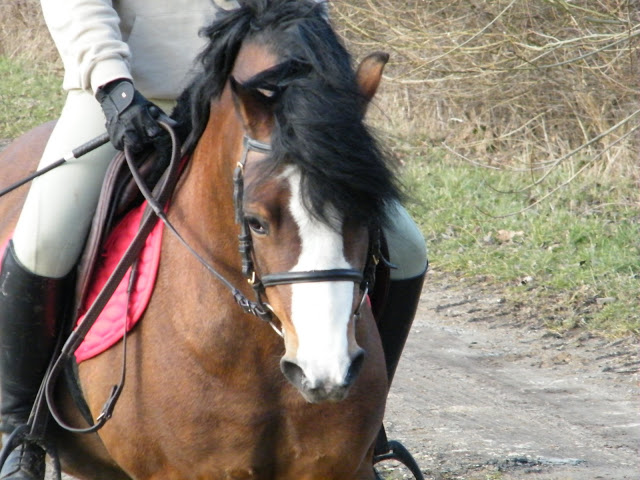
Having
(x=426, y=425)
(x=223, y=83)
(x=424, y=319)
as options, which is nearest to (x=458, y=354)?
(x=424, y=319)

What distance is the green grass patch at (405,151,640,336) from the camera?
622cm

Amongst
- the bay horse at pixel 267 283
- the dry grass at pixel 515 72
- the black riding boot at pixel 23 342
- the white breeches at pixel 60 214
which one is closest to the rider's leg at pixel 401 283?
the bay horse at pixel 267 283

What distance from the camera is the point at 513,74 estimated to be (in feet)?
28.9

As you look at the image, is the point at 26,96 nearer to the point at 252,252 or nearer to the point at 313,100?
the point at 252,252

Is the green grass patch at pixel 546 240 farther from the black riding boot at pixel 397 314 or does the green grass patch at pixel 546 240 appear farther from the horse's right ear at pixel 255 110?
the horse's right ear at pixel 255 110

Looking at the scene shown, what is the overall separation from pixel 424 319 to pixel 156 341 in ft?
12.4

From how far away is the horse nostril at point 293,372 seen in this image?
226cm

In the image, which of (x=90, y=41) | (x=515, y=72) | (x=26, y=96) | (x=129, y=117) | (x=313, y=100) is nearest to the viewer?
(x=313, y=100)

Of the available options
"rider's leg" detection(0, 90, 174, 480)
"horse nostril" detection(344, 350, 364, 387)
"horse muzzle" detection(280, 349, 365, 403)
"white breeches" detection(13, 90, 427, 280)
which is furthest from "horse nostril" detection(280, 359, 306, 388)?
"rider's leg" detection(0, 90, 174, 480)

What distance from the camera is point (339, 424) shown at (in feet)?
8.89

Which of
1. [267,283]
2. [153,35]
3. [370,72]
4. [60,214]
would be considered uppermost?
[370,72]

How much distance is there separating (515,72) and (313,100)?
22.0ft

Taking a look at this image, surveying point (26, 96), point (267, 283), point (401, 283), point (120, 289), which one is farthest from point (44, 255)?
point (26, 96)

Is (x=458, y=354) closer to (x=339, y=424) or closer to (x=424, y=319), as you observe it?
(x=424, y=319)
